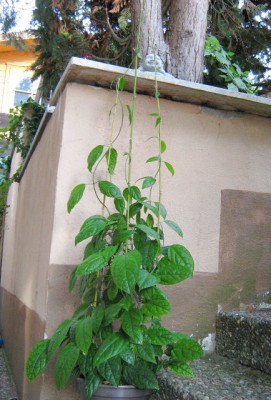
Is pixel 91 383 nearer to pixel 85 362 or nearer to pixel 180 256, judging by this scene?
pixel 85 362

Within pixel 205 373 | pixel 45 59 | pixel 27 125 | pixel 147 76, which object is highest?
pixel 45 59

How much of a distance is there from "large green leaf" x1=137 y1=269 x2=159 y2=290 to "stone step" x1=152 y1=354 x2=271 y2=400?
396mm

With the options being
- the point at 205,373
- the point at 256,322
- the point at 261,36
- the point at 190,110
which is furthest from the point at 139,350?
the point at 261,36

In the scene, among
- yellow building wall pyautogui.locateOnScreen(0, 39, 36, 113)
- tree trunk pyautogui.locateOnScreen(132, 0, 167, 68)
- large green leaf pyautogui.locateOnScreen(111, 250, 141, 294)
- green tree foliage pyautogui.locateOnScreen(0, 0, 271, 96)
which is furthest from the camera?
yellow building wall pyautogui.locateOnScreen(0, 39, 36, 113)

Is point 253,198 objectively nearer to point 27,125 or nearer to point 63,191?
point 63,191

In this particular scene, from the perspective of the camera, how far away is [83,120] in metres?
2.01

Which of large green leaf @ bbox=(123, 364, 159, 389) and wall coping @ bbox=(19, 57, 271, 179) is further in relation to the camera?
wall coping @ bbox=(19, 57, 271, 179)

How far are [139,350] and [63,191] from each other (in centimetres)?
74

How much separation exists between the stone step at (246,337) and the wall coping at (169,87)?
0.96 metres

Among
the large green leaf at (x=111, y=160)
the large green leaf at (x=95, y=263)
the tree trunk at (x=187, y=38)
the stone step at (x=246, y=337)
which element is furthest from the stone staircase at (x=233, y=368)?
the tree trunk at (x=187, y=38)

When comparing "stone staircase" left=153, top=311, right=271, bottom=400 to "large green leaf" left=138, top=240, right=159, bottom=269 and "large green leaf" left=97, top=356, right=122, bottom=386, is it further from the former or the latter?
"large green leaf" left=138, top=240, right=159, bottom=269

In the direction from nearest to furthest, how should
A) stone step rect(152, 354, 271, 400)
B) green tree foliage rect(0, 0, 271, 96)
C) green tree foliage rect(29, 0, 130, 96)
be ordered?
stone step rect(152, 354, 271, 400) → green tree foliage rect(0, 0, 271, 96) → green tree foliage rect(29, 0, 130, 96)

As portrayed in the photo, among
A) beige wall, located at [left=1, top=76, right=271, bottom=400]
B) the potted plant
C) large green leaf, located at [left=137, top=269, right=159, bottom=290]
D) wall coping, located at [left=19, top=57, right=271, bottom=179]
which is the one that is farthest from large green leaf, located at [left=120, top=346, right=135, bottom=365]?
wall coping, located at [left=19, top=57, right=271, bottom=179]

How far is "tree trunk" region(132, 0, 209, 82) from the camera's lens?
2.79 m
